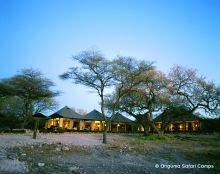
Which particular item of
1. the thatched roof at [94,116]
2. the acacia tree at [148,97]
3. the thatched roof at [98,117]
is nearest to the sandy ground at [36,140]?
the acacia tree at [148,97]

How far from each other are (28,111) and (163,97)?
2517cm

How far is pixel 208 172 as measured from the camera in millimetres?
7973

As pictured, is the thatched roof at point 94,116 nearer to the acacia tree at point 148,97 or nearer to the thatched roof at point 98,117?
the thatched roof at point 98,117

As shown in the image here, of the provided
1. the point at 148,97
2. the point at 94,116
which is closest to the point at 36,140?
the point at 148,97

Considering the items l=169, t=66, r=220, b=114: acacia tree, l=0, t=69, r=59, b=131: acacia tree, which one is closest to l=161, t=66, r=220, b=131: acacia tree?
l=169, t=66, r=220, b=114: acacia tree

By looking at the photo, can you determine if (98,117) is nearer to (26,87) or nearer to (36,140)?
(26,87)

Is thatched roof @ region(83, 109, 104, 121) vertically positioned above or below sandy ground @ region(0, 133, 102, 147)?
above

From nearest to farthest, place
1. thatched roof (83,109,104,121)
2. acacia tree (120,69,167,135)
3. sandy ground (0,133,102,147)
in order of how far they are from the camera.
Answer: sandy ground (0,133,102,147) < acacia tree (120,69,167,135) < thatched roof (83,109,104,121)

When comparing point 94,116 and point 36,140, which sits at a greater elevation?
point 94,116

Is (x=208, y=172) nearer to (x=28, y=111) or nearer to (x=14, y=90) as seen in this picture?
(x=14, y=90)

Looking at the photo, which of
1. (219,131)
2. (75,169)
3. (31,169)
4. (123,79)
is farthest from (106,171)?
(219,131)

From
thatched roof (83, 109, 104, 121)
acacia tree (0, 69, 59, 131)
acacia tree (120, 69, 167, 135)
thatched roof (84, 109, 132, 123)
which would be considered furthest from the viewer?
thatched roof (84, 109, 132, 123)

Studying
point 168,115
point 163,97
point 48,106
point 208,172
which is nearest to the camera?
point 208,172

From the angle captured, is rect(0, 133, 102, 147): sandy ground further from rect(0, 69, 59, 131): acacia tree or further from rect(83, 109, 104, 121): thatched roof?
rect(83, 109, 104, 121): thatched roof
